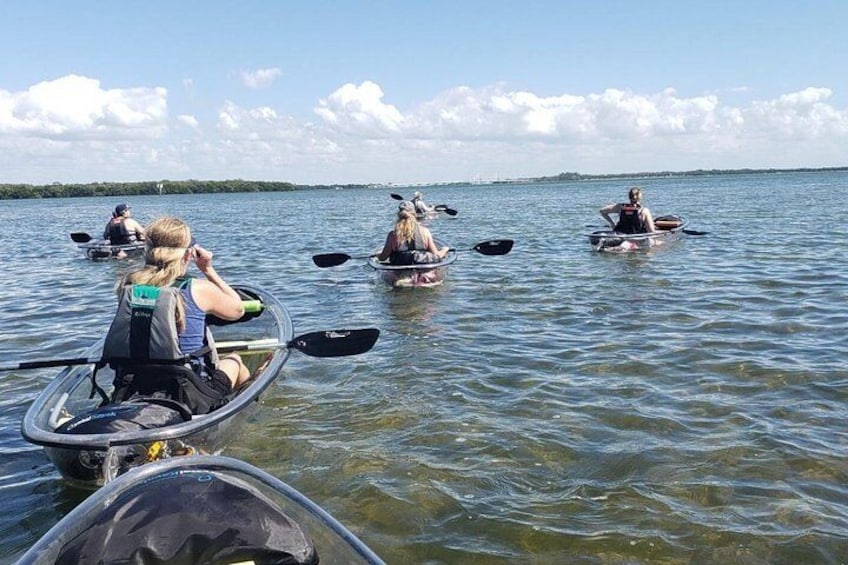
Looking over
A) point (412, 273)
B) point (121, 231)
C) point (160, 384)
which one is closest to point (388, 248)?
point (412, 273)

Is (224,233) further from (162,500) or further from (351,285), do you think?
(162,500)

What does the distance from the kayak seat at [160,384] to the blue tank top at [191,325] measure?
1.08 feet

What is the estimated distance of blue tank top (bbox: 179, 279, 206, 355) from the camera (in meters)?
5.45

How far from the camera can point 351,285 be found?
14219 mm

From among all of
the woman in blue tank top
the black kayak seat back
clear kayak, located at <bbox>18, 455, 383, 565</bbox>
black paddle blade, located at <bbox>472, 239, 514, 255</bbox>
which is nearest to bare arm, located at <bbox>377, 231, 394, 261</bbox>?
black paddle blade, located at <bbox>472, 239, 514, 255</bbox>

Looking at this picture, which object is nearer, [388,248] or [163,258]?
[163,258]

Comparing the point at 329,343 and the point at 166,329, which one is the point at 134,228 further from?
the point at 166,329

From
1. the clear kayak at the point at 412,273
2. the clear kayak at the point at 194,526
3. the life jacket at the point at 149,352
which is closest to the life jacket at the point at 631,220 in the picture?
the clear kayak at the point at 412,273

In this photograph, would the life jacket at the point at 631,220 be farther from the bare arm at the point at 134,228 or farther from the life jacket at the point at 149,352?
the life jacket at the point at 149,352

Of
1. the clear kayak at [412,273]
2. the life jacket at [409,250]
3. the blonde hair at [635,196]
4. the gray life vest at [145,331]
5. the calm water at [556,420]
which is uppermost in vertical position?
the blonde hair at [635,196]

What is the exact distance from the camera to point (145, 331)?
5.02m

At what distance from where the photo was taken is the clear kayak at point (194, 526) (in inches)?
110

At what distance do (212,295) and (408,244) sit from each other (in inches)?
290

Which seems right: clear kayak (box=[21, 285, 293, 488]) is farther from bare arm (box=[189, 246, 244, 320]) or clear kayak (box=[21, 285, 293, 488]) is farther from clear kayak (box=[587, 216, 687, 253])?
clear kayak (box=[587, 216, 687, 253])
